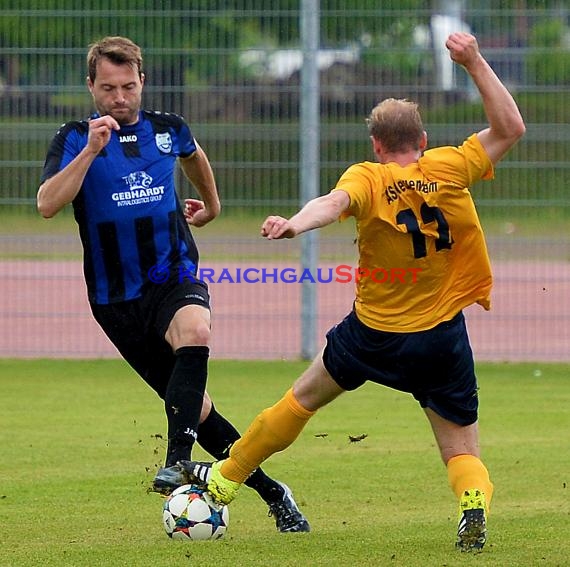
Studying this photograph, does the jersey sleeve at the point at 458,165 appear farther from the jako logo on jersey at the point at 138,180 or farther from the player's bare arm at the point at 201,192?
the player's bare arm at the point at 201,192

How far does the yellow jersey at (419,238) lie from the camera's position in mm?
5840

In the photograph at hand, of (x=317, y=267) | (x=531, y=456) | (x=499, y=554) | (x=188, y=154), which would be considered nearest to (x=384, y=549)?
(x=499, y=554)

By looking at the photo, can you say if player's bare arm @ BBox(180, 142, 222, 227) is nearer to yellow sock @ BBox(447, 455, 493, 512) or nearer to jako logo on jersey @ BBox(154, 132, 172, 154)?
jako logo on jersey @ BBox(154, 132, 172, 154)

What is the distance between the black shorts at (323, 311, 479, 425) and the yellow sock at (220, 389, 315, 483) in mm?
257

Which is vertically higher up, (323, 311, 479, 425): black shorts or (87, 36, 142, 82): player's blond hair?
(87, 36, 142, 82): player's blond hair

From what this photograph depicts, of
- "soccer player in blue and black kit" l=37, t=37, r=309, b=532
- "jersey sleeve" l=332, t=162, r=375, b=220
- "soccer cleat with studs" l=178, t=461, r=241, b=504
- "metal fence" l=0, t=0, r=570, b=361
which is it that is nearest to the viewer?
"jersey sleeve" l=332, t=162, r=375, b=220

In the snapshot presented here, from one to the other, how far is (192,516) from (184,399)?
0.51 metres

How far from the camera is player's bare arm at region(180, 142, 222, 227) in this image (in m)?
7.14

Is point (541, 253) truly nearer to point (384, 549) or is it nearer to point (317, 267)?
point (317, 267)

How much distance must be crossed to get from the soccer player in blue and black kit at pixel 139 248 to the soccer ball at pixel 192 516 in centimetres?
32

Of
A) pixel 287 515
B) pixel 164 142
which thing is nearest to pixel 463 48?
pixel 164 142

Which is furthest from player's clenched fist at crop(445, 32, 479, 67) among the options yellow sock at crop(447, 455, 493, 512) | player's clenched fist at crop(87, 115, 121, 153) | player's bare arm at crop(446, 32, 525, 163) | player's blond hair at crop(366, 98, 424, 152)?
yellow sock at crop(447, 455, 493, 512)

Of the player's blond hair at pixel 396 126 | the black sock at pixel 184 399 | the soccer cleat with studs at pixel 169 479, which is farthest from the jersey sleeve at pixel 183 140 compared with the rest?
the soccer cleat with studs at pixel 169 479

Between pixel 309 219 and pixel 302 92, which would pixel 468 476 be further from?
pixel 302 92
